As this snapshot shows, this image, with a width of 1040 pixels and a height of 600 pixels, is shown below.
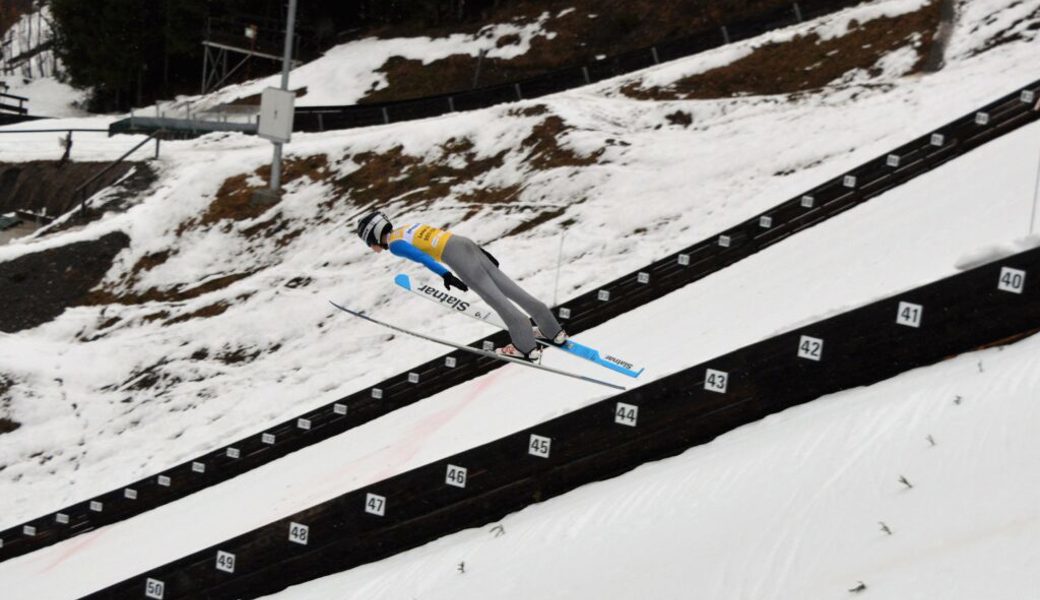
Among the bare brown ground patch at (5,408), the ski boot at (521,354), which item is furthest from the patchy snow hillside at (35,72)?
the ski boot at (521,354)

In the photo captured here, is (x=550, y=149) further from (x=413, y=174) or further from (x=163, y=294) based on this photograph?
(x=163, y=294)

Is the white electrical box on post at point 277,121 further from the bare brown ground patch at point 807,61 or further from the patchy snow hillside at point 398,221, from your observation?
the bare brown ground patch at point 807,61

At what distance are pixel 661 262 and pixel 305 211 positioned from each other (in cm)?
1062

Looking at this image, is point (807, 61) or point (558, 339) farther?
point (807, 61)

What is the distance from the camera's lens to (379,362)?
16.2 metres

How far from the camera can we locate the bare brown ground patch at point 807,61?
73.9 feet

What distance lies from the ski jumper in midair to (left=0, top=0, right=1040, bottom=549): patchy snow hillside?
1252 millimetres

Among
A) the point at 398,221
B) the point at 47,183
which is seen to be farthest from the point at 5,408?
the point at 47,183

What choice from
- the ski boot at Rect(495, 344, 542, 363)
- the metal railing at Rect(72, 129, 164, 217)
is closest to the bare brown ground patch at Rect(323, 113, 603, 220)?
the metal railing at Rect(72, 129, 164, 217)

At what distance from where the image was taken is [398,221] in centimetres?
2083

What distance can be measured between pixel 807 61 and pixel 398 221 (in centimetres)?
1020

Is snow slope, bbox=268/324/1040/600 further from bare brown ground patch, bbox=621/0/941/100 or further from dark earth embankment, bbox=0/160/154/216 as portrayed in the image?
dark earth embankment, bbox=0/160/154/216

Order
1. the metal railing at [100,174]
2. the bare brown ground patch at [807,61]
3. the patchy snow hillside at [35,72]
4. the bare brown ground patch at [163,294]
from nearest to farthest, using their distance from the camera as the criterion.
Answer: the bare brown ground patch at [163,294], the bare brown ground patch at [807,61], the metal railing at [100,174], the patchy snow hillside at [35,72]

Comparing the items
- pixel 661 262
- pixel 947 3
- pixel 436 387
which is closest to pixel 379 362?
pixel 436 387
